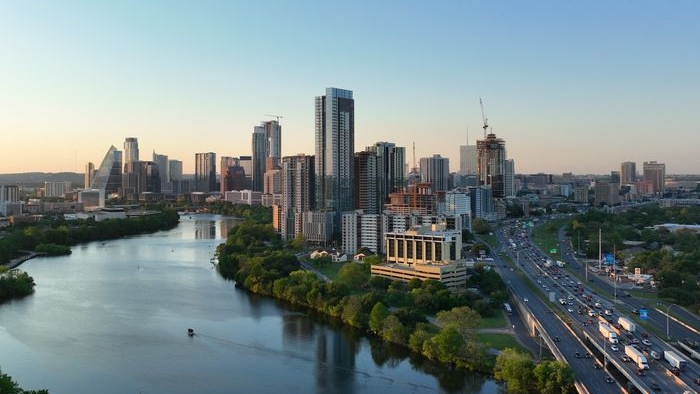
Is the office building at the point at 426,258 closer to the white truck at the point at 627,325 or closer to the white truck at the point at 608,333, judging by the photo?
the white truck at the point at 627,325

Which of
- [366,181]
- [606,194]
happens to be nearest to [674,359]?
[366,181]

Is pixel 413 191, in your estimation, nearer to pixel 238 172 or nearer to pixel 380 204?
pixel 380 204

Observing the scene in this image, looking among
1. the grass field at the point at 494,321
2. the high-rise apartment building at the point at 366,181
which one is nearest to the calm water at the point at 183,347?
the grass field at the point at 494,321

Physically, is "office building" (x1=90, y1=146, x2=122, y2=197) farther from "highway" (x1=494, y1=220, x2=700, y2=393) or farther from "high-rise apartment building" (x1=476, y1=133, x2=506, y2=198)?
"highway" (x1=494, y1=220, x2=700, y2=393)

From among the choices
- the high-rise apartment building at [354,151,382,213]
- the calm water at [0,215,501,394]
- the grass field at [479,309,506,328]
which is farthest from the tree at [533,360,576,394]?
the high-rise apartment building at [354,151,382,213]

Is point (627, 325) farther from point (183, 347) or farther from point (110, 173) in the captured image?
point (110, 173)

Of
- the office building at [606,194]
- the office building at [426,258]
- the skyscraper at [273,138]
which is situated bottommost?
the office building at [426,258]
